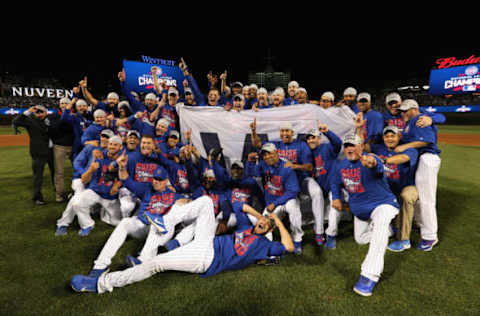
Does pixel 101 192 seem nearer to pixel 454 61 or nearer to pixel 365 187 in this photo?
pixel 365 187

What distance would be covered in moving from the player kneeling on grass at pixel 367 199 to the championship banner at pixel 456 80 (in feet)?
118

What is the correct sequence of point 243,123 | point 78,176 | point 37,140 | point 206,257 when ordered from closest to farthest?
point 206,257, point 78,176, point 243,123, point 37,140

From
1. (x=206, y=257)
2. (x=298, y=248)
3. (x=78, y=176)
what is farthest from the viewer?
(x=78, y=176)

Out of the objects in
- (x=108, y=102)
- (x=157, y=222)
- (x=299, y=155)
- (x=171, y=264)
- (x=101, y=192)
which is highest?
(x=108, y=102)

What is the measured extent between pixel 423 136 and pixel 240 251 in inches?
141

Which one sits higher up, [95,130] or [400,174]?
[95,130]

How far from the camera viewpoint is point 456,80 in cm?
3030

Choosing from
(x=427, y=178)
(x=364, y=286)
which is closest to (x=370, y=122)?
(x=427, y=178)

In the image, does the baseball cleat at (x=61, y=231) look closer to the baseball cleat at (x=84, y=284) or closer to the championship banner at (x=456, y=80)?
the baseball cleat at (x=84, y=284)

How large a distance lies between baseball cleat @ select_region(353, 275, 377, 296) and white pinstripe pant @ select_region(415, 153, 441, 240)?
180 cm

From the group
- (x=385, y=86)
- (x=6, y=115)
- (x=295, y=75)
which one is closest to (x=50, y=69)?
(x=6, y=115)

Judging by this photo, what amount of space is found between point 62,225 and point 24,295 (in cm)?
194

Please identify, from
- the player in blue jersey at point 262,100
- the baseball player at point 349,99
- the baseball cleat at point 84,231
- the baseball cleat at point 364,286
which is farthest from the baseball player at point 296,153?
the baseball cleat at point 84,231

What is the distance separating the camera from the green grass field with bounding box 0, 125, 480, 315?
2.91 metres
